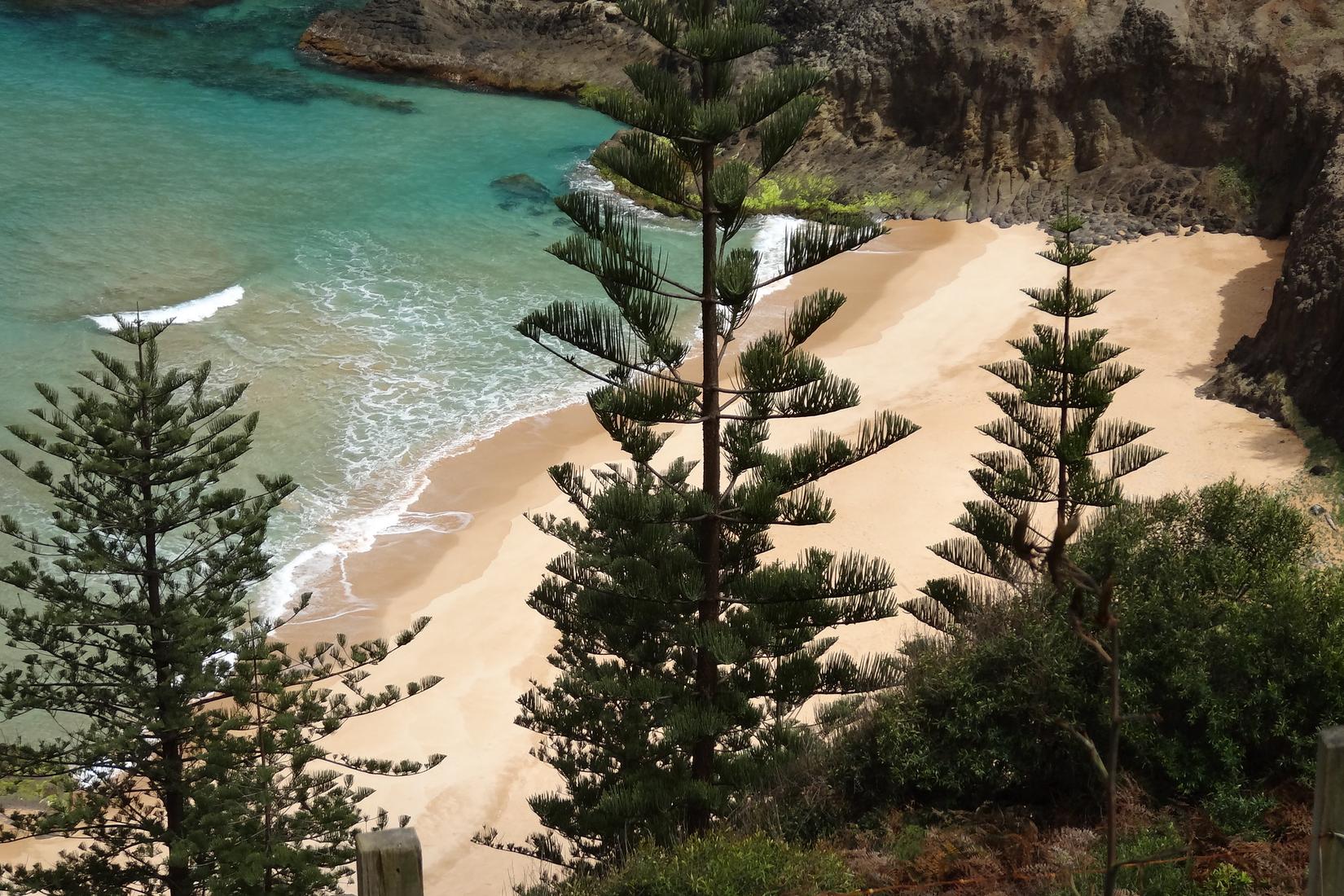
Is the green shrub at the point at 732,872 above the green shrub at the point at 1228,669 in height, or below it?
below

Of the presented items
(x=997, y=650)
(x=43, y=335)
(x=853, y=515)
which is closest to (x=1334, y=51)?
(x=853, y=515)

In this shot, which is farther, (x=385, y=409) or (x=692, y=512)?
(x=385, y=409)

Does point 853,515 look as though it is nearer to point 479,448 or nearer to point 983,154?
point 479,448

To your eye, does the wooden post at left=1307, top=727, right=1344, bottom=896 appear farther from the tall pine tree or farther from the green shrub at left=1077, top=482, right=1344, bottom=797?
the tall pine tree

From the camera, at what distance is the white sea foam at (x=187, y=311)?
2275 centimetres

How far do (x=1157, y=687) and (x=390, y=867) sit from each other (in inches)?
229

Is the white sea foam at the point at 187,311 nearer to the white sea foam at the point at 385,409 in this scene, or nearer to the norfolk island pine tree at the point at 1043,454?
the white sea foam at the point at 385,409

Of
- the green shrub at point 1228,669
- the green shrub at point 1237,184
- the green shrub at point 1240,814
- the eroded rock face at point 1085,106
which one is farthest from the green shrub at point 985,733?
the green shrub at point 1237,184

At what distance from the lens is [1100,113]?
26.3 meters

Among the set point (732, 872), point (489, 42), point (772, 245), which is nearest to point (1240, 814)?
point (732, 872)

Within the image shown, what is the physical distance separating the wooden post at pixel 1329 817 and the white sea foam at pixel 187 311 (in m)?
21.6

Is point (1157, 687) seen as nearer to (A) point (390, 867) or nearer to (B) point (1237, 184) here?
(A) point (390, 867)

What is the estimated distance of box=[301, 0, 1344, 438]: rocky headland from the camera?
2319 centimetres

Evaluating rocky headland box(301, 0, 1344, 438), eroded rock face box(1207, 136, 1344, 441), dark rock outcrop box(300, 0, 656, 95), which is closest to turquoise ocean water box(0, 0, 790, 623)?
dark rock outcrop box(300, 0, 656, 95)
